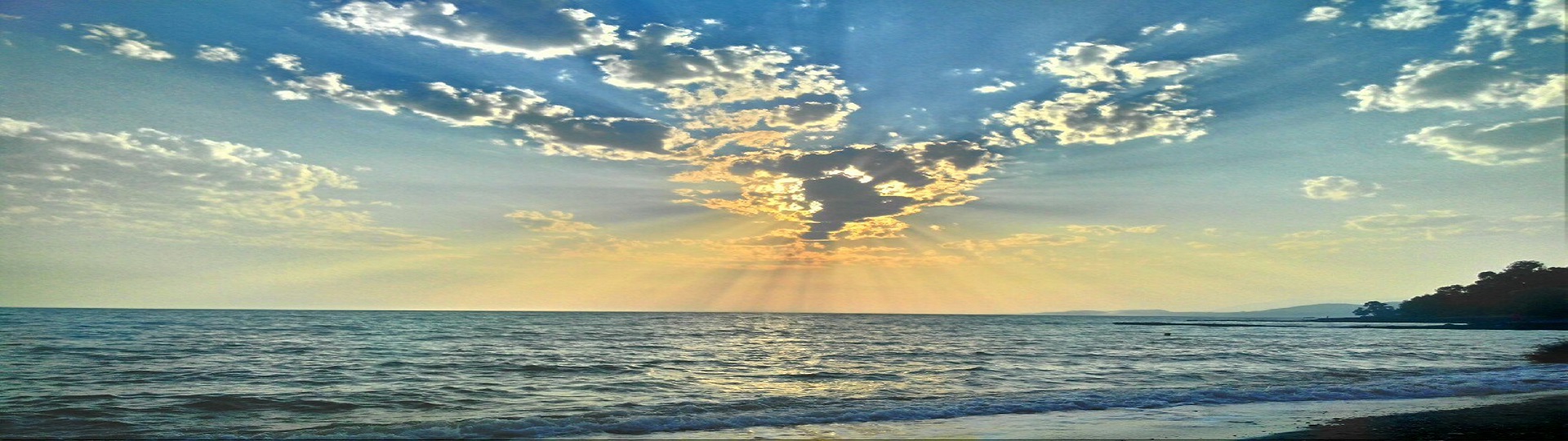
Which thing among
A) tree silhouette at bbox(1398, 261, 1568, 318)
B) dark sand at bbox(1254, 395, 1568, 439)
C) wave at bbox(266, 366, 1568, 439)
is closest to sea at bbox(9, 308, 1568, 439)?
wave at bbox(266, 366, 1568, 439)

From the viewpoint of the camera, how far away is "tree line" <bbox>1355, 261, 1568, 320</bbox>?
124 meters

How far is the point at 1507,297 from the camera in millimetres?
140750

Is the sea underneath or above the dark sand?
underneath

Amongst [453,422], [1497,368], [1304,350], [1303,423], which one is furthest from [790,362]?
[1304,350]

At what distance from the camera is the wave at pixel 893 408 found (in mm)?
17547

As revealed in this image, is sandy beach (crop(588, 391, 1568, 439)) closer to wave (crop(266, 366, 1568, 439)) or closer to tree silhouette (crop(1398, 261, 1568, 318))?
wave (crop(266, 366, 1568, 439))

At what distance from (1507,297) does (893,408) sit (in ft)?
579

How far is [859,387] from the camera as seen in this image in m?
27.2

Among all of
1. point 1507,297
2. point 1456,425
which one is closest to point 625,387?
point 1456,425

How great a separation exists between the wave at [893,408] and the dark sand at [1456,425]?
5034 millimetres

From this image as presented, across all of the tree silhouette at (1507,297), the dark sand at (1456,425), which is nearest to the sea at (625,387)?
the dark sand at (1456,425)

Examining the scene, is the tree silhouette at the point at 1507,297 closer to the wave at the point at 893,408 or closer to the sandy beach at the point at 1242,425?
the wave at the point at 893,408

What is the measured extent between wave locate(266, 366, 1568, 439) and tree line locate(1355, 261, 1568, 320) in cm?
13315

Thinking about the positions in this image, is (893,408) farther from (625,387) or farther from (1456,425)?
(1456,425)
